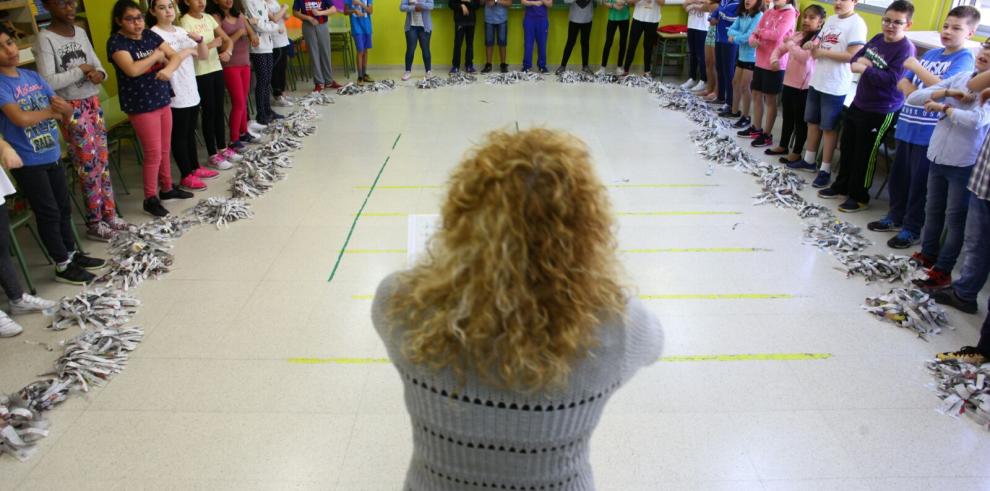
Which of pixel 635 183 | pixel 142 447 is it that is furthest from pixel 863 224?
pixel 142 447

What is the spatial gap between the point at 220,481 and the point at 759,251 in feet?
11.1

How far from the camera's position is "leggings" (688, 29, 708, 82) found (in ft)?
26.9

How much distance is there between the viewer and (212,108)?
213 inches

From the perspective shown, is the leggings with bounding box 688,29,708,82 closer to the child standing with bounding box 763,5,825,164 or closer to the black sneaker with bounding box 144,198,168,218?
the child standing with bounding box 763,5,825,164

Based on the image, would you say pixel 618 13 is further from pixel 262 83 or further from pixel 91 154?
pixel 91 154

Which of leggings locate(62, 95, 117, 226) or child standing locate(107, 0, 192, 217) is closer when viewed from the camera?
leggings locate(62, 95, 117, 226)

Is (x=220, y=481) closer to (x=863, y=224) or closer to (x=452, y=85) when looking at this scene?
(x=863, y=224)

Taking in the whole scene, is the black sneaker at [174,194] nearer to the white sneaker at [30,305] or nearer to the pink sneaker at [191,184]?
the pink sneaker at [191,184]

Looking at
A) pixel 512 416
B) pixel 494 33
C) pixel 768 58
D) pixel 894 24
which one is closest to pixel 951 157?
pixel 894 24

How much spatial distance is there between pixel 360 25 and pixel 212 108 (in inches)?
147

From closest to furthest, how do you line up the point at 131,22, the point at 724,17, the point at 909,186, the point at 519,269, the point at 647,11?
1. the point at 519,269
2. the point at 131,22
3. the point at 909,186
4. the point at 724,17
5. the point at 647,11

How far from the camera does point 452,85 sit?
873cm

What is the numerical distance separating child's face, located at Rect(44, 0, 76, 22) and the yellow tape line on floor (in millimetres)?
2605

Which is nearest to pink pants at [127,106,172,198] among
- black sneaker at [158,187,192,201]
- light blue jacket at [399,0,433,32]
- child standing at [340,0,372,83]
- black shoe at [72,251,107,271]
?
black sneaker at [158,187,192,201]
